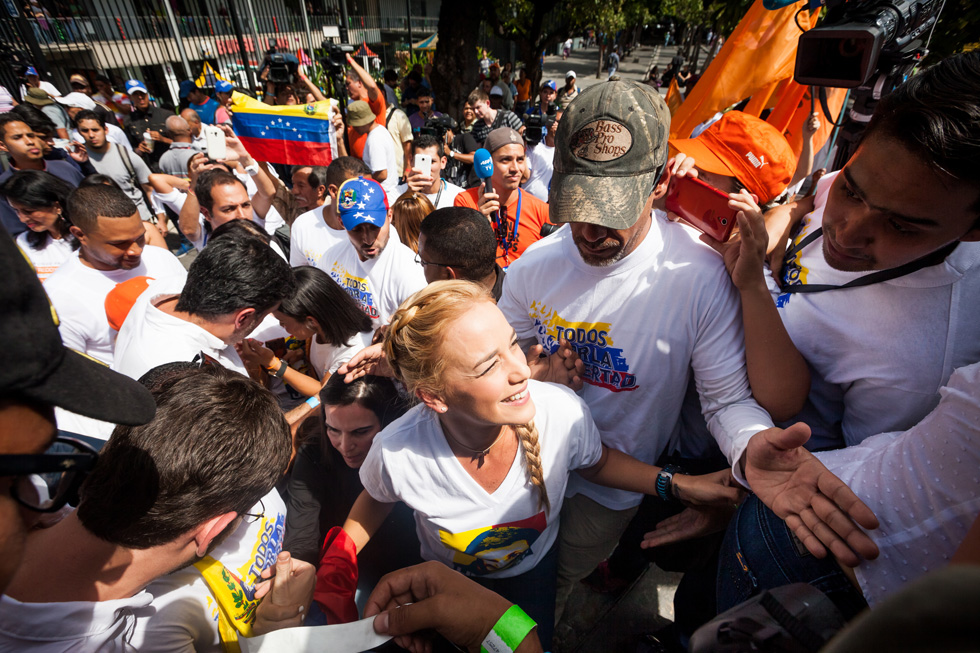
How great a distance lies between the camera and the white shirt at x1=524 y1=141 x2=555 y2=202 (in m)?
5.47

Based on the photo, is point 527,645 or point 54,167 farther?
point 54,167

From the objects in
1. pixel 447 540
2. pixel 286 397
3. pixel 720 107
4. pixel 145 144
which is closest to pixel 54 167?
pixel 145 144

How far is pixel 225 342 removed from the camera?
241 centimetres

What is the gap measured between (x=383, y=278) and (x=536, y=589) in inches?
89.4

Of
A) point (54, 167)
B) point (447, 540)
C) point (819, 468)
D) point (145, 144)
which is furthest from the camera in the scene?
point (145, 144)

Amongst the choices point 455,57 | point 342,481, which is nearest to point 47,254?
point 342,481

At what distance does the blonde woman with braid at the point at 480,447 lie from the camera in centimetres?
160

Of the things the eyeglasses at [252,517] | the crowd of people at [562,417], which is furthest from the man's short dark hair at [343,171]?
the eyeglasses at [252,517]

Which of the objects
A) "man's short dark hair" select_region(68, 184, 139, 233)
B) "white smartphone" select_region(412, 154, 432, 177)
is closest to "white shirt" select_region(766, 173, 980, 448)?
"white smartphone" select_region(412, 154, 432, 177)

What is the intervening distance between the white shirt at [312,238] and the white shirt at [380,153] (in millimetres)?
1873

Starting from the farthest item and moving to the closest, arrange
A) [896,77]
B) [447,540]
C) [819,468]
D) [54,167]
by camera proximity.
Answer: [54,167] → [896,77] → [447,540] → [819,468]

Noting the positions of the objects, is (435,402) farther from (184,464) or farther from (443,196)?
(443,196)

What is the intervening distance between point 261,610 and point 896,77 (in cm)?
373

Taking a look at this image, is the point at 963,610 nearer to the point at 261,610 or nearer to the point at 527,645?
the point at 527,645
